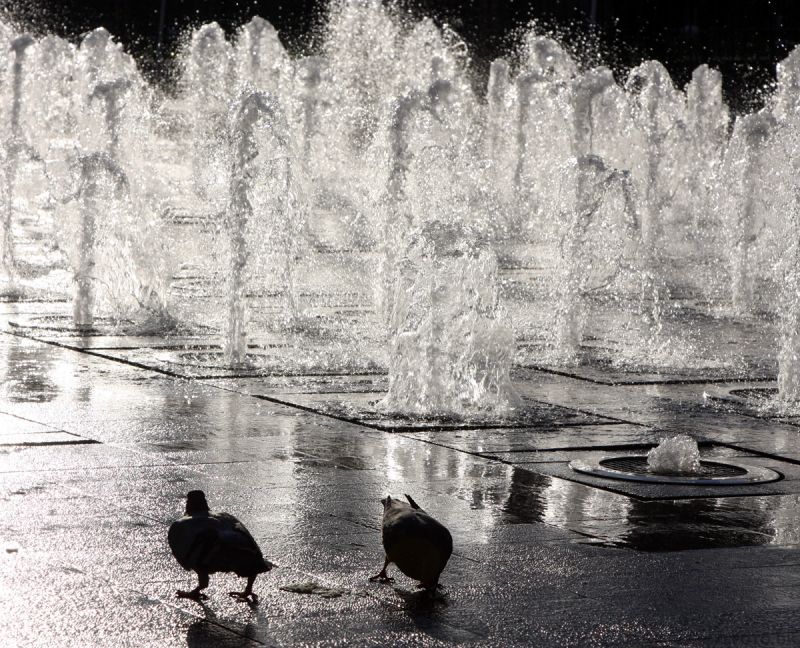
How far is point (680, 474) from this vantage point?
8625 mm

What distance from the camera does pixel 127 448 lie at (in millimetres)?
8758

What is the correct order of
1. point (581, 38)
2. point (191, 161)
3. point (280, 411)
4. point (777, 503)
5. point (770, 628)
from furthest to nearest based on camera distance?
point (581, 38) < point (191, 161) < point (280, 411) < point (777, 503) < point (770, 628)

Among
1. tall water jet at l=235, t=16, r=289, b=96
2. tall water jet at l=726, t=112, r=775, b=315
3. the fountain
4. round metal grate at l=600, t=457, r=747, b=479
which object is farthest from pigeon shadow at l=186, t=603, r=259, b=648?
tall water jet at l=235, t=16, r=289, b=96

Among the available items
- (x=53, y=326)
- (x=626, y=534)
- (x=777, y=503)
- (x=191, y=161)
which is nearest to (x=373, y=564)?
(x=626, y=534)

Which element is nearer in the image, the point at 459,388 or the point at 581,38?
the point at 459,388

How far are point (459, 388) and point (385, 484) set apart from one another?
2.70 meters

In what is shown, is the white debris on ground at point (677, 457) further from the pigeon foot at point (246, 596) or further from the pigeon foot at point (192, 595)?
the pigeon foot at point (192, 595)

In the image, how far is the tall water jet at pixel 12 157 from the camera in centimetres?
1769

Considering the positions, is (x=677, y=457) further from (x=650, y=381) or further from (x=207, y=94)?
(x=207, y=94)

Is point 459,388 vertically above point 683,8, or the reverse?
point 683,8

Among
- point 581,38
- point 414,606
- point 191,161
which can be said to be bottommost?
point 414,606

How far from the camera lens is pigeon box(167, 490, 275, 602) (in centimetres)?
555

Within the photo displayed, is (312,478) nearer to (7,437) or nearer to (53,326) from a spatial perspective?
(7,437)

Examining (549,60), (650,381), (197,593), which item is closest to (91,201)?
(650,381)
